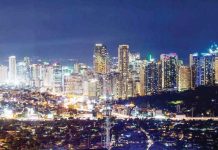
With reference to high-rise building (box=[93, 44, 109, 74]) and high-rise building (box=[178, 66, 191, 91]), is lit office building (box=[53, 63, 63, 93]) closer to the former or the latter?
high-rise building (box=[93, 44, 109, 74])

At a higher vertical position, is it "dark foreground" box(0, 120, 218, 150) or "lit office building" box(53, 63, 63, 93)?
"lit office building" box(53, 63, 63, 93)

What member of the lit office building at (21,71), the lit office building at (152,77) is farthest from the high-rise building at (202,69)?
the lit office building at (21,71)

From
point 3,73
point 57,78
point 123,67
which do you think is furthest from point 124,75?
point 3,73

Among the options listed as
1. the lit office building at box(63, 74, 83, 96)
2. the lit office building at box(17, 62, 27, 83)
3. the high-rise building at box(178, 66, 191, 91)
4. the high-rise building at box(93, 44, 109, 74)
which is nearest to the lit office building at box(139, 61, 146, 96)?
the high-rise building at box(93, 44, 109, 74)

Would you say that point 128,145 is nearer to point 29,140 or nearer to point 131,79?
point 29,140

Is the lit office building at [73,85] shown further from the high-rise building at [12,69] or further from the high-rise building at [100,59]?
the high-rise building at [12,69]
